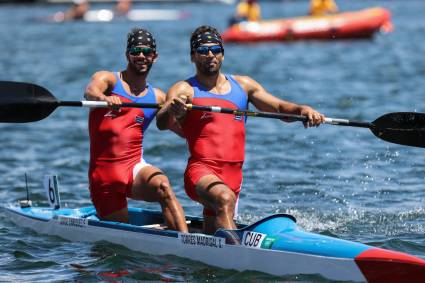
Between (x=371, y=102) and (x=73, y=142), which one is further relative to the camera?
(x=371, y=102)

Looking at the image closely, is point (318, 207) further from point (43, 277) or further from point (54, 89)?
point (54, 89)

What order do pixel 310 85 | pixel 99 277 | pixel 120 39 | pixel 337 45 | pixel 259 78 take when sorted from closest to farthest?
pixel 99 277, pixel 310 85, pixel 259 78, pixel 337 45, pixel 120 39

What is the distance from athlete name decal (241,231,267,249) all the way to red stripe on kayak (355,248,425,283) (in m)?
0.91

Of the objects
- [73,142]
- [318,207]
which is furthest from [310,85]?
[318,207]

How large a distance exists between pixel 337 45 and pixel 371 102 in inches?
549

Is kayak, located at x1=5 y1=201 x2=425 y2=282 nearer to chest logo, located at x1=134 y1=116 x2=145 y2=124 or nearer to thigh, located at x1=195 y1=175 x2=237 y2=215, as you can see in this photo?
thigh, located at x1=195 y1=175 x2=237 y2=215

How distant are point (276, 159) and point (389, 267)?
7.18m

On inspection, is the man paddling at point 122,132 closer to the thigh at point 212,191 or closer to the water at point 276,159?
the water at point 276,159

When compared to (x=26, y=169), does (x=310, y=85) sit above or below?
above

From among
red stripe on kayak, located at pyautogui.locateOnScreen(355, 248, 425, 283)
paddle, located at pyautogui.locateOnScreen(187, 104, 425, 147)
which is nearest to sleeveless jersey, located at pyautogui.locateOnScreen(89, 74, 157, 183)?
paddle, located at pyautogui.locateOnScreen(187, 104, 425, 147)

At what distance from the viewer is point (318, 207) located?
11805 mm

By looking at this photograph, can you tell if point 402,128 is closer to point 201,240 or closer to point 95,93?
point 201,240

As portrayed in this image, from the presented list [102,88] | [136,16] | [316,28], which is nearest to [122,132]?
[102,88]

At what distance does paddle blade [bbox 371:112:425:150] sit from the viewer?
31.4ft
